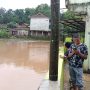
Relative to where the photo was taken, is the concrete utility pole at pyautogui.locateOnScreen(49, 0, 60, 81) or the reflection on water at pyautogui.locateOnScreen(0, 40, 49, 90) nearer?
the concrete utility pole at pyautogui.locateOnScreen(49, 0, 60, 81)

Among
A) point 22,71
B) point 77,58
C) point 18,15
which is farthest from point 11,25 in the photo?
point 77,58

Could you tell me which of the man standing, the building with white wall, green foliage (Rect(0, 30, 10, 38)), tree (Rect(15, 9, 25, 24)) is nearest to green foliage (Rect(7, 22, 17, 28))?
green foliage (Rect(0, 30, 10, 38))

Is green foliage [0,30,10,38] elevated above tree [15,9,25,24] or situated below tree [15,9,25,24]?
below

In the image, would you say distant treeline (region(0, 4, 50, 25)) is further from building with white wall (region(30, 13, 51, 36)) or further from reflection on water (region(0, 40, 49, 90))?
reflection on water (region(0, 40, 49, 90))

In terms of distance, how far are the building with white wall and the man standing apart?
207 ft

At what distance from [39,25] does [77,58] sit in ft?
224

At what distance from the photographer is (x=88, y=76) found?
10.1m

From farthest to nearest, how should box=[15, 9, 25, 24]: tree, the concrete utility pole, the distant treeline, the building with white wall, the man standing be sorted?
1. box=[15, 9, 25, 24]: tree
2. the distant treeline
3. the building with white wall
4. the concrete utility pole
5. the man standing

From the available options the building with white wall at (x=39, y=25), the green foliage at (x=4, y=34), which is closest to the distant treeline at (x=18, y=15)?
the building with white wall at (x=39, y=25)

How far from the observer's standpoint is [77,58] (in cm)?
608

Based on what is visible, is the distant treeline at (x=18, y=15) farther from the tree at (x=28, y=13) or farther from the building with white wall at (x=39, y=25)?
the building with white wall at (x=39, y=25)

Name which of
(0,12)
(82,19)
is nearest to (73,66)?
(82,19)

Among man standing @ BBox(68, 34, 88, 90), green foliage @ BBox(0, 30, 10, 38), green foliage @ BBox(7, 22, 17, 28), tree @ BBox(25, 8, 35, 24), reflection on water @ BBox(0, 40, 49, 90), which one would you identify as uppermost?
tree @ BBox(25, 8, 35, 24)

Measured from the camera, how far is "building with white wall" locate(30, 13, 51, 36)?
70875 mm
